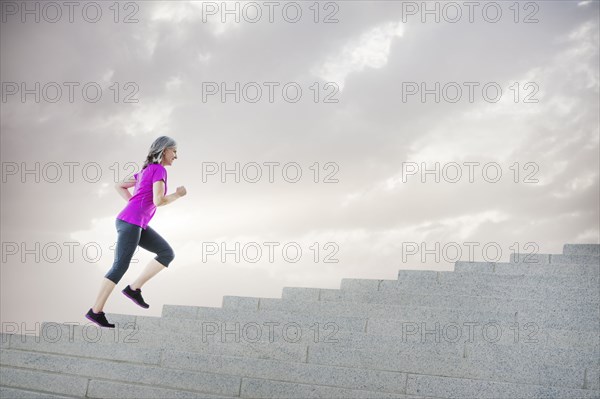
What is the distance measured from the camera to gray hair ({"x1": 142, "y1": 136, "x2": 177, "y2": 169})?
752 cm

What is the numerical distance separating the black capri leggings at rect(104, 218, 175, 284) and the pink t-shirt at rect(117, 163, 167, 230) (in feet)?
Result: 0.27

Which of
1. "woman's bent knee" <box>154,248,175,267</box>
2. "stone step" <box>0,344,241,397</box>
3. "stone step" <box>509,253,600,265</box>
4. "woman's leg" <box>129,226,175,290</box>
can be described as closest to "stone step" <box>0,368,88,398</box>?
"stone step" <box>0,344,241,397</box>

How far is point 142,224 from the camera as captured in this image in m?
7.36

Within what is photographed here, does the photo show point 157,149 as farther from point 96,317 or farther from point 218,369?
point 218,369

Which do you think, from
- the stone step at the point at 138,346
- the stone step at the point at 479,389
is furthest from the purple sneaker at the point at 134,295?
the stone step at the point at 479,389

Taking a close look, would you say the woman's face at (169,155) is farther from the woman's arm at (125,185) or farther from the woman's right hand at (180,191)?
the woman's right hand at (180,191)

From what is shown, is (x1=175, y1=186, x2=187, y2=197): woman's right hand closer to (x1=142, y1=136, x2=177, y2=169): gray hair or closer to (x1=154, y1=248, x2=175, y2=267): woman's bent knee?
(x1=142, y1=136, x2=177, y2=169): gray hair

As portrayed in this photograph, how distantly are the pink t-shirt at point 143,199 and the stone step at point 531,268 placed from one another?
4.98 meters

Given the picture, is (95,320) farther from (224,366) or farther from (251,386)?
(251,386)

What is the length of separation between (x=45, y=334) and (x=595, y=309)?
24.0 ft

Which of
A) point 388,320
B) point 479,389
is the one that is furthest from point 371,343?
point 479,389

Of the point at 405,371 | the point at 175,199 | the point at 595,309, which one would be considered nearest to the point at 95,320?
the point at 175,199

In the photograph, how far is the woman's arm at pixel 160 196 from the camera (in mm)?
7227

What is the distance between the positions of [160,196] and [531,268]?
5.66 metres
